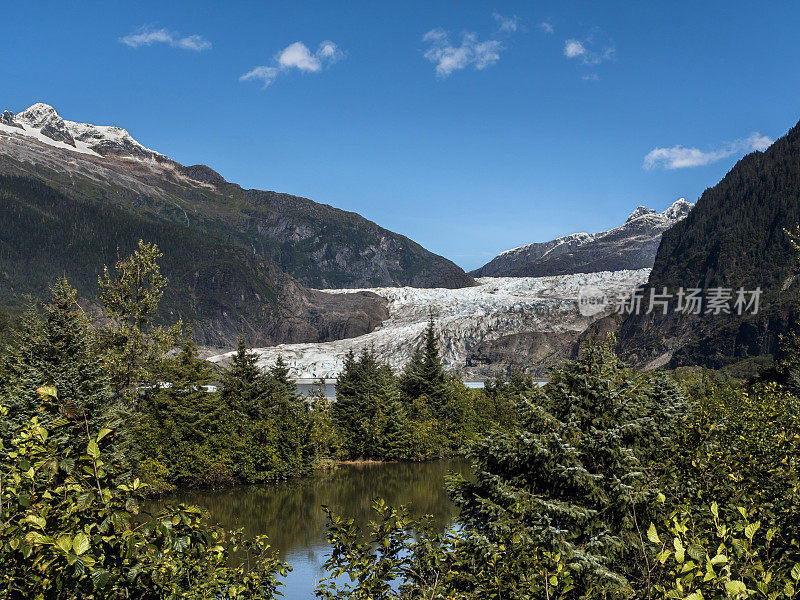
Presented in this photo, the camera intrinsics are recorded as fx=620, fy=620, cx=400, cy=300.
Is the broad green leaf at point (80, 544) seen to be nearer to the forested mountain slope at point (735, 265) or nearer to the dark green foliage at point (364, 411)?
the dark green foliage at point (364, 411)

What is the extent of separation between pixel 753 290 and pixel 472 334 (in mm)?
69038

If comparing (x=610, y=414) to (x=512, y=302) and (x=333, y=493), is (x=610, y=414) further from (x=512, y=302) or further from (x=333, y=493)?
(x=512, y=302)

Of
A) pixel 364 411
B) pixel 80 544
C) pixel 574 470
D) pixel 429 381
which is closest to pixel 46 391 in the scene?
pixel 80 544

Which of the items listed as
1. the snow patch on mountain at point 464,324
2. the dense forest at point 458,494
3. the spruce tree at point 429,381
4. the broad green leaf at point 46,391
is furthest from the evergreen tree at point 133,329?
the snow patch on mountain at point 464,324

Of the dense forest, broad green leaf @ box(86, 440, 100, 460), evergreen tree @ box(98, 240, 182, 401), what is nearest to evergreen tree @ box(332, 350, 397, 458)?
the dense forest

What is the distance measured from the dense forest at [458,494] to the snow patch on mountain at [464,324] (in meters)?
112

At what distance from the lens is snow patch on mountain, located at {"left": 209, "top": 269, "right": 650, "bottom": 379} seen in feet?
507

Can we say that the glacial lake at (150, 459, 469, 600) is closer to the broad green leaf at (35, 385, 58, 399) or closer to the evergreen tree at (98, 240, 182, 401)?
the evergreen tree at (98, 240, 182, 401)

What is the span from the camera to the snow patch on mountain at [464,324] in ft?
507

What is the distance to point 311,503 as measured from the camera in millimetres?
34406

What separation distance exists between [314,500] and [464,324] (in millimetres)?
132074

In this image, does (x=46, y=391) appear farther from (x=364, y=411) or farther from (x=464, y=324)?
(x=464, y=324)

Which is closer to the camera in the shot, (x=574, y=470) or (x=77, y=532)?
(x=77, y=532)

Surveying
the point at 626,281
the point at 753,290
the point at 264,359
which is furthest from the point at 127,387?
the point at 626,281
